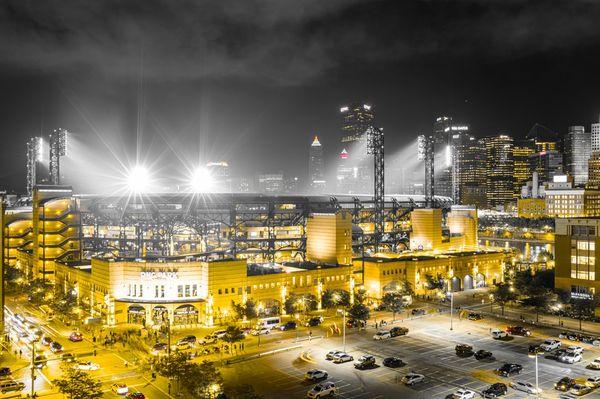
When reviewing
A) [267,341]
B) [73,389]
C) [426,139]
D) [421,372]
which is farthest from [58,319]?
[426,139]

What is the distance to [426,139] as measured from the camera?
125000 millimetres

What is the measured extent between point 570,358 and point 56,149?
347 feet

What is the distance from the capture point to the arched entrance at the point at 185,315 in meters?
58.3

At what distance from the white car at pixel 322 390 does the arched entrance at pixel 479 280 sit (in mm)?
53553

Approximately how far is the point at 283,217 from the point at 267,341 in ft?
183

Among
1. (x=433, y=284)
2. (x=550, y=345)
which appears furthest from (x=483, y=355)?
(x=433, y=284)

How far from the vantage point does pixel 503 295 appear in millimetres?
65688

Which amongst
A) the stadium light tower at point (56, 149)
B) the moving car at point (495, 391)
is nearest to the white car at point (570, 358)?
the moving car at point (495, 391)

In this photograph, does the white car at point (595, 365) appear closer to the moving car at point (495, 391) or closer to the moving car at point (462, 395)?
the moving car at point (495, 391)

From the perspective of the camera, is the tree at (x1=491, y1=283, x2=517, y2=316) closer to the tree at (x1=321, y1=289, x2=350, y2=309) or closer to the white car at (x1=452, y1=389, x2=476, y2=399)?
the tree at (x1=321, y1=289, x2=350, y2=309)

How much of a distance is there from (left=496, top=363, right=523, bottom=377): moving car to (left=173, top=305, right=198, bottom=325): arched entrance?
3157cm

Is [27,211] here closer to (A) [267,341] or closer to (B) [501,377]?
(A) [267,341]

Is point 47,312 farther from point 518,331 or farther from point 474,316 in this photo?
point 518,331

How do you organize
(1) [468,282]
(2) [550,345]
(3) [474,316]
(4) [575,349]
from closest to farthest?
1. (4) [575,349]
2. (2) [550,345]
3. (3) [474,316]
4. (1) [468,282]
